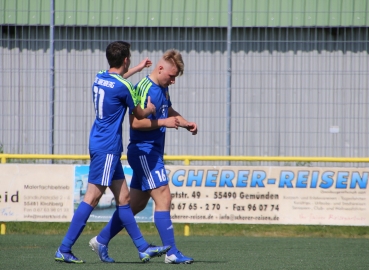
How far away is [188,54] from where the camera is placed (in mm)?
11898

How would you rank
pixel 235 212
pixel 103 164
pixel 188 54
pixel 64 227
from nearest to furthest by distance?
pixel 103 164, pixel 235 212, pixel 64 227, pixel 188 54

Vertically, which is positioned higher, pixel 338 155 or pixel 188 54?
pixel 188 54

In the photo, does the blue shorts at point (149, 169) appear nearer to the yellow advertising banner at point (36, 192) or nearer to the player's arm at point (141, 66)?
the player's arm at point (141, 66)

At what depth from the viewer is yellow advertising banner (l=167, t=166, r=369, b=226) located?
10375mm

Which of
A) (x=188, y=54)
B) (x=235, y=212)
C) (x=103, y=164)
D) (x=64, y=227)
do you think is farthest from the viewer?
(x=188, y=54)

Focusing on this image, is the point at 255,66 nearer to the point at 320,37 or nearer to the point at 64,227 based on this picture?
the point at 320,37

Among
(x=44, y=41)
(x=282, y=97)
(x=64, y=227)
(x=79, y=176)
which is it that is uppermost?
(x=44, y=41)

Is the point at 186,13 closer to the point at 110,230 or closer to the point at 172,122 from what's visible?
the point at 172,122

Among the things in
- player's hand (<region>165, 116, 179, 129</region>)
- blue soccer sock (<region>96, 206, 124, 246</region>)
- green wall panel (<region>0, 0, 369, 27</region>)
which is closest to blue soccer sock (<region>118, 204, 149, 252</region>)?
blue soccer sock (<region>96, 206, 124, 246</region>)

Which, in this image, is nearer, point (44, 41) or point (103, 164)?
point (103, 164)

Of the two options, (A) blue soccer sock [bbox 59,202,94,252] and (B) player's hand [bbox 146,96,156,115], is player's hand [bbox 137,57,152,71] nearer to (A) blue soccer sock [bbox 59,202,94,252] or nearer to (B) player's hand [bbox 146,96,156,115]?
(B) player's hand [bbox 146,96,156,115]

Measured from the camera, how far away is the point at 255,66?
12.0 metres

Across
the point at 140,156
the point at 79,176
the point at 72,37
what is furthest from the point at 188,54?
the point at 140,156

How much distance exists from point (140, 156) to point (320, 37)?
6000 mm
